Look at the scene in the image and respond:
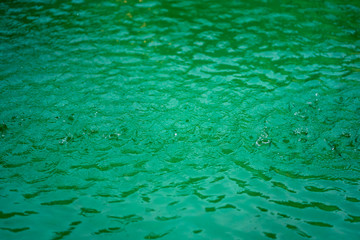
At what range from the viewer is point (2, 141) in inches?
256

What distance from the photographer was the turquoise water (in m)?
5.06

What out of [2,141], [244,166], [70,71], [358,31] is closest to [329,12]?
[358,31]

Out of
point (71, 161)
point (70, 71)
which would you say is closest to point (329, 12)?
point (70, 71)

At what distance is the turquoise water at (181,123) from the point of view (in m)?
5.06

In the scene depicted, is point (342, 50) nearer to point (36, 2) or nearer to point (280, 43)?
point (280, 43)

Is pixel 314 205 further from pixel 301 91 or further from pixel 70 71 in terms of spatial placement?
pixel 70 71

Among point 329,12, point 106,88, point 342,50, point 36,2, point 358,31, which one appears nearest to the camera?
point 106,88

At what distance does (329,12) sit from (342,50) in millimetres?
2693

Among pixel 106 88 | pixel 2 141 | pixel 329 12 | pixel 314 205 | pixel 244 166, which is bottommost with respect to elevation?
pixel 314 205

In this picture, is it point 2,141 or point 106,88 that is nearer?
point 2,141

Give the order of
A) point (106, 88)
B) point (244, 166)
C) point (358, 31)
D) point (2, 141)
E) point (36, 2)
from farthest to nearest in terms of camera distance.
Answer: point (36, 2)
point (358, 31)
point (106, 88)
point (2, 141)
point (244, 166)

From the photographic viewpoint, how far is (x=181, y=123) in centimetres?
709

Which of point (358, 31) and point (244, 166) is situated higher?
point (358, 31)

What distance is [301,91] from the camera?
787 cm
